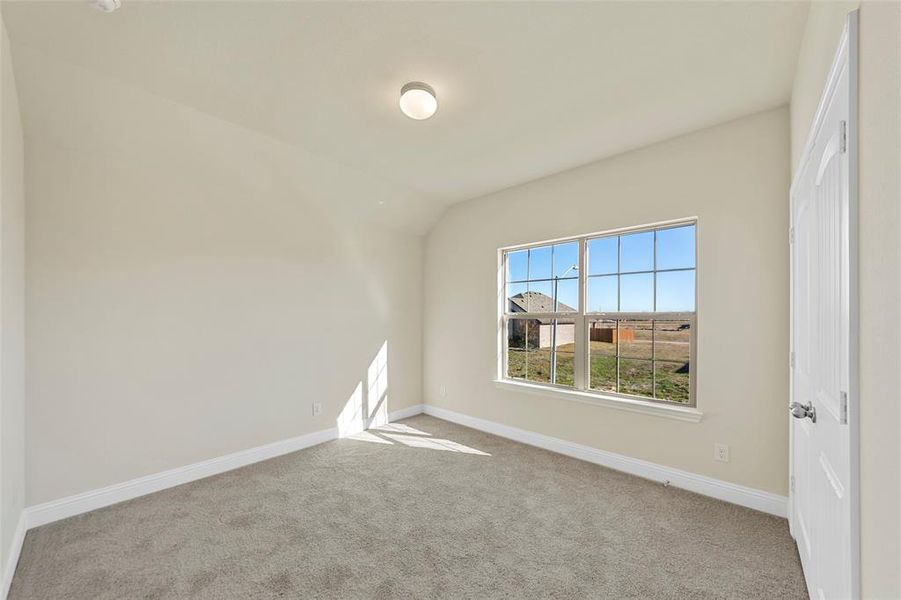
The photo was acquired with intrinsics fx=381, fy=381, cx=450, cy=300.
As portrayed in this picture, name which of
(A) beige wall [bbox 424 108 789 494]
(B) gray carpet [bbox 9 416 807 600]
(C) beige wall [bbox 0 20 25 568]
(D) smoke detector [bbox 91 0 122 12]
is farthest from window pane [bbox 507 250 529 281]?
(C) beige wall [bbox 0 20 25 568]

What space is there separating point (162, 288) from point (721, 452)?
4236mm

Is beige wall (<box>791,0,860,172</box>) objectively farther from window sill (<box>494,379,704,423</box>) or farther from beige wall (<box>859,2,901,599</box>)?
window sill (<box>494,379,704,423</box>)

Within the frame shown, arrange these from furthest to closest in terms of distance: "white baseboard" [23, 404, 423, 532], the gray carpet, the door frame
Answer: "white baseboard" [23, 404, 423, 532], the gray carpet, the door frame

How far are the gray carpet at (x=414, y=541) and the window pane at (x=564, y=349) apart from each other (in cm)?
87

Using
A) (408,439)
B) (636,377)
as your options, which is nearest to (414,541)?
(408,439)

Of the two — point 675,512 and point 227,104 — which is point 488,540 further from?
point 227,104

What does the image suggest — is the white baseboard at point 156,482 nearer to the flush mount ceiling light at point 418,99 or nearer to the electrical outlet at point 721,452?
the flush mount ceiling light at point 418,99

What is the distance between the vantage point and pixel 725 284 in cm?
270

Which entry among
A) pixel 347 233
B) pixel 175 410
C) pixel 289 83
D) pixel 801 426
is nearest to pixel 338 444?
pixel 175 410

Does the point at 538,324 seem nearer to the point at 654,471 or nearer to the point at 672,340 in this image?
the point at 672,340

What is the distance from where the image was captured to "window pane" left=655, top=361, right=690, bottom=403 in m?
2.95

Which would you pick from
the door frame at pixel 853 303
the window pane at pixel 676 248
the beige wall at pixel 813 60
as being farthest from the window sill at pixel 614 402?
the door frame at pixel 853 303

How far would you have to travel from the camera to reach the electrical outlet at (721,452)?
2.66 meters

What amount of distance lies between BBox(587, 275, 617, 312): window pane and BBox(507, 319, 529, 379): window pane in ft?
2.53
